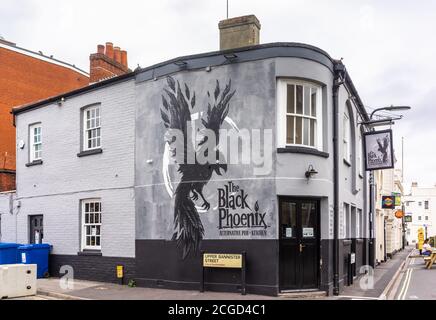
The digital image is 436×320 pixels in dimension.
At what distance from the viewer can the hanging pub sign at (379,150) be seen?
63.2ft

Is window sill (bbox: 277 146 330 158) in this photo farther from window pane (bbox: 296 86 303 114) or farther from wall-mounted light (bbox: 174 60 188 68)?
wall-mounted light (bbox: 174 60 188 68)

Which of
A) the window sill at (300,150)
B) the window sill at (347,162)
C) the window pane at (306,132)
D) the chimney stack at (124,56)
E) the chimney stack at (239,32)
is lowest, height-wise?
the window sill at (347,162)

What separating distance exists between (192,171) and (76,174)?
5.81 meters

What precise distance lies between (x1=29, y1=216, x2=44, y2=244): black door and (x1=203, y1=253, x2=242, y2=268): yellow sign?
8.94m

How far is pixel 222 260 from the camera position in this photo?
14.0 m

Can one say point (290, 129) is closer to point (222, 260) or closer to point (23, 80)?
point (222, 260)

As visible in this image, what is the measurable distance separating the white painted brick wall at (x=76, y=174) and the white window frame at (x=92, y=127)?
26cm

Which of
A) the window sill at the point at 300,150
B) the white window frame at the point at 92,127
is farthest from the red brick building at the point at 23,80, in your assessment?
the window sill at the point at 300,150

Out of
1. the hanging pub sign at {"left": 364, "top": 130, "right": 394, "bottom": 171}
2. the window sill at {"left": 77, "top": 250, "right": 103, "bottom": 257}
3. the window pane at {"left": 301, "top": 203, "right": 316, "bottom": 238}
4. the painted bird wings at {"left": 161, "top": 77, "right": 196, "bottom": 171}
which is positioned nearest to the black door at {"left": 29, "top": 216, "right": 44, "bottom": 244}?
the window sill at {"left": 77, "top": 250, "right": 103, "bottom": 257}

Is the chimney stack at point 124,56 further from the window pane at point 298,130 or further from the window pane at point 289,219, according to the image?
the window pane at point 289,219

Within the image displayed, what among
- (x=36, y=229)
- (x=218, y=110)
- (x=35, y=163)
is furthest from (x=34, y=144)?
(x=218, y=110)

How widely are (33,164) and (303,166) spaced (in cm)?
1207

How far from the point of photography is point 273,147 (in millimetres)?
13961

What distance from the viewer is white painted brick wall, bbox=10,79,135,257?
55.1ft
